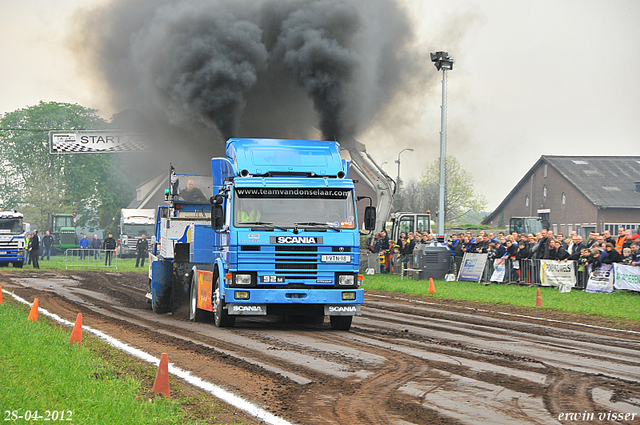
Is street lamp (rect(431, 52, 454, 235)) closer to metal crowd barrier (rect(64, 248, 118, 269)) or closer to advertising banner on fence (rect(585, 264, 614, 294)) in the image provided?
advertising banner on fence (rect(585, 264, 614, 294))

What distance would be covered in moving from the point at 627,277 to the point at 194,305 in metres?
11.6

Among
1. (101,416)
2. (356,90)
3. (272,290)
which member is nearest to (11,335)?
(272,290)

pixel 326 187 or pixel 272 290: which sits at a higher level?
pixel 326 187

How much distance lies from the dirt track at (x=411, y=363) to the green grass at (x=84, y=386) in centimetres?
66

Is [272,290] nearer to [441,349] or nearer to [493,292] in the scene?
[441,349]

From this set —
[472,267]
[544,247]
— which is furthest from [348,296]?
[472,267]

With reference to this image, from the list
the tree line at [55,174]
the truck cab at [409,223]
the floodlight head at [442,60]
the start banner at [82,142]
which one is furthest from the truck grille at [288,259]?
the tree line at [55,174]

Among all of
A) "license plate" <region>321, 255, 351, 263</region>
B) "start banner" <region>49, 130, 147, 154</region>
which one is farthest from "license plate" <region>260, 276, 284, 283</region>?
"start banner" <region>49, 130, 147, 154</region>

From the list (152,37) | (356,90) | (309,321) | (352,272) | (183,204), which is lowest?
(309,321)

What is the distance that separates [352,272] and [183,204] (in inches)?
220

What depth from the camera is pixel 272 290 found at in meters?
12.7

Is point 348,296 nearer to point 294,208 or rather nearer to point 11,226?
point 294,208

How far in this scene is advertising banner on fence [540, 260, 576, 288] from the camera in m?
22.0

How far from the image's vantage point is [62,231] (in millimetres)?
→ 62375
